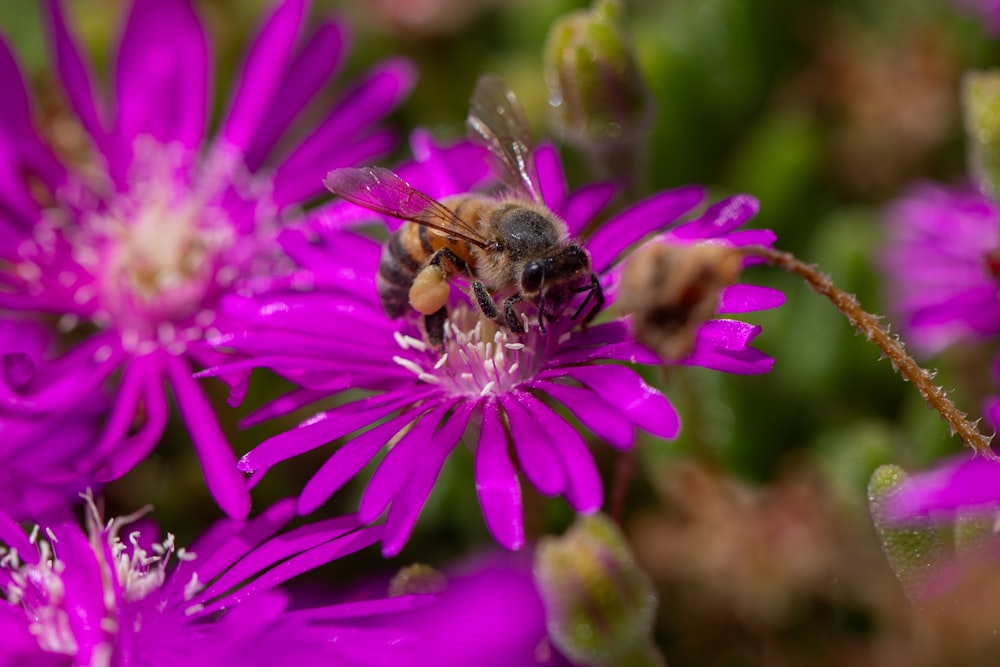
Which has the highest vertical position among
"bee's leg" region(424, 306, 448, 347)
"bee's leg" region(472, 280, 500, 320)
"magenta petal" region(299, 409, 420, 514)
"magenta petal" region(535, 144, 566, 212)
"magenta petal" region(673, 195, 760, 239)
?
"magenta petal" region(673, 195, 760, 239)

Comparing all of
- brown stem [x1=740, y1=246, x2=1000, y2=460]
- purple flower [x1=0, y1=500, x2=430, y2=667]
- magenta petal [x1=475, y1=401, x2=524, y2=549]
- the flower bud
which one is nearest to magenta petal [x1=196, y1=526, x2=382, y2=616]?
purple flower [x1=0, y1=500, x2=430, y2=667]

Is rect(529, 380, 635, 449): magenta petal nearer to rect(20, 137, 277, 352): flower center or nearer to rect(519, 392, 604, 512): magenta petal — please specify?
rect(519, 392, 604, 512): magenta petal

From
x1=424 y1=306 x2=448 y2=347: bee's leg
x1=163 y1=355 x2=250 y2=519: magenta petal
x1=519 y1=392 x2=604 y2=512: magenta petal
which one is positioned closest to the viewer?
x1=519 y1=392 x2=604 y2=512: magenta petal

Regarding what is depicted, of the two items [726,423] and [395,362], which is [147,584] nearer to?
[395,362]

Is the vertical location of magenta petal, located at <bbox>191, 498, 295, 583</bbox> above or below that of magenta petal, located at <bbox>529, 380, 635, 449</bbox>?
below

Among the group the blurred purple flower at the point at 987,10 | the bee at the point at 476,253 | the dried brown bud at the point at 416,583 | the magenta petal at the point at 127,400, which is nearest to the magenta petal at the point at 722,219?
the bee at the point at 476,253

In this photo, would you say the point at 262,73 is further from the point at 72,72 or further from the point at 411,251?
the point at 411,251

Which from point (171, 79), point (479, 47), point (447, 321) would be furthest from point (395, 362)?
→ point (479, 47)
